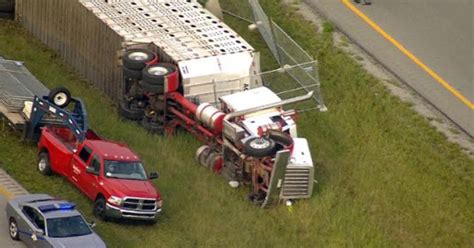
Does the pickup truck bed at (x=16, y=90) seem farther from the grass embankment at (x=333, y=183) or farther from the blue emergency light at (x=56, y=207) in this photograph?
the blue emergency light at (x=56, y=207)

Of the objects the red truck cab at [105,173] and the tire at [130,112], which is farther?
the tire at [130,112]

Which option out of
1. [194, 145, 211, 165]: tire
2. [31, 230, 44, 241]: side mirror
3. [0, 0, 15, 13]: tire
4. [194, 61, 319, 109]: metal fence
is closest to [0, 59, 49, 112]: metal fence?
[0, 0, 15, 13]: tire

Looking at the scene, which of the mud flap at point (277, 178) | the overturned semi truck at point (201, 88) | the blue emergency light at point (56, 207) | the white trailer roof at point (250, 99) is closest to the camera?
the blue emergency light at point (56, 207)

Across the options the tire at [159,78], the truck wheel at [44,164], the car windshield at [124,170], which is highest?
the tire at [159,78]

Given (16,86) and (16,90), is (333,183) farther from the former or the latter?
(16,86)

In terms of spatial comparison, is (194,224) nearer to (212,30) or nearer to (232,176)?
(232,176)

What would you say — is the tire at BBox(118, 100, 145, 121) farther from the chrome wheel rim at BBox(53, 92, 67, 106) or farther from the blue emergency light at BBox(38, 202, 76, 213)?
the blue emergency light at BBox(38, 202, 76, 213)

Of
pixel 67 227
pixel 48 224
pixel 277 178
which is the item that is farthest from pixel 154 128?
pixel 48 224

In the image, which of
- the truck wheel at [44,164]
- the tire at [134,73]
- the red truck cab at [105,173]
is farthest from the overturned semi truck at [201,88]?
the truck wheel at [44,164]
